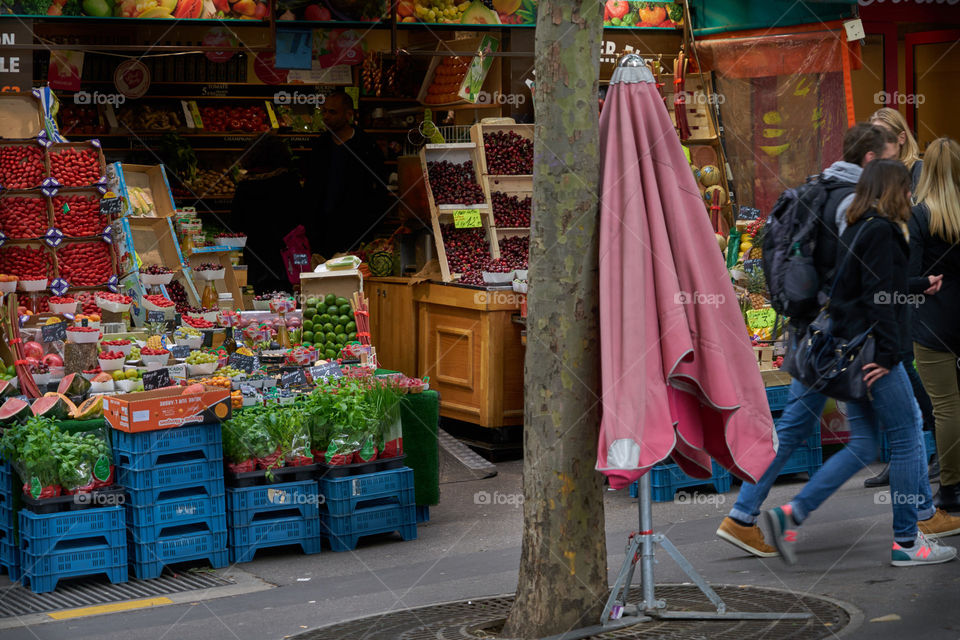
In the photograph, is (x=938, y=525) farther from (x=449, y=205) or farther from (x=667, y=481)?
(x=449, y=205)

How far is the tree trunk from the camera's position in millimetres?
5004

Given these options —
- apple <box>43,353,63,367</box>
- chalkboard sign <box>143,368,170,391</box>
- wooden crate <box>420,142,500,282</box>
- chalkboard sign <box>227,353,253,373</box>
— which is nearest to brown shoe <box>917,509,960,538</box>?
chalkboard sign <box>227,353,253,373</box>

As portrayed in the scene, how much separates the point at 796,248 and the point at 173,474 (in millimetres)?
3368

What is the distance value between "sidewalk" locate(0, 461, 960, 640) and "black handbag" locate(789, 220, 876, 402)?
89cm

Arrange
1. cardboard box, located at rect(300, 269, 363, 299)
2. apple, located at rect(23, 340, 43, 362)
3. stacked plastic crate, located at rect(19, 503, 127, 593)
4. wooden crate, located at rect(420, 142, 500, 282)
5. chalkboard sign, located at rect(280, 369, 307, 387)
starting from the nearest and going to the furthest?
stacked plastic crate, located at rect(19, 503, 127, 593) < apple, located at rect(23, 340, 43, 362) < chalkboard sign, located at rect(280, 369, 307, 387) < cardboard box, located at rect(300, 269, 363, 299) < wooden crate, located at rect(420, 142, 500, 282)

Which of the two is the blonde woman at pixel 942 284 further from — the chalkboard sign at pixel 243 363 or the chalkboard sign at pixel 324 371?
the chalkboard sign at pixel 243 363

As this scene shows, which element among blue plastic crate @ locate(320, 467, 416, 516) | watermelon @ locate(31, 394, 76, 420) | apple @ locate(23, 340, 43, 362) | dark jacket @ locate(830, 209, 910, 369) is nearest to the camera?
dark jacket @ locate(830, 209, 910, 369)

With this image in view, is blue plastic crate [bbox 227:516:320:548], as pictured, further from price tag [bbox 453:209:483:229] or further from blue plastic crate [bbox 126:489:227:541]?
price tag [bbox 453:209:483:229]

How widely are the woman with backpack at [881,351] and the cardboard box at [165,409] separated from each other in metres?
2.89

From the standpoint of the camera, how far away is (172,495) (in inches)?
266

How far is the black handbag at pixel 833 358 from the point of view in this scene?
228 inches

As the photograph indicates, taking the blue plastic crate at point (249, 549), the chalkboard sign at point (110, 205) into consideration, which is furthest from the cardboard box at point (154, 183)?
the blue plastic crate at point (249, 549)

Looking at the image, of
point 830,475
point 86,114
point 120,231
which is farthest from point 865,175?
point 86,114

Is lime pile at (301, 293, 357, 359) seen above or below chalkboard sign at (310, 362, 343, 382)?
above
